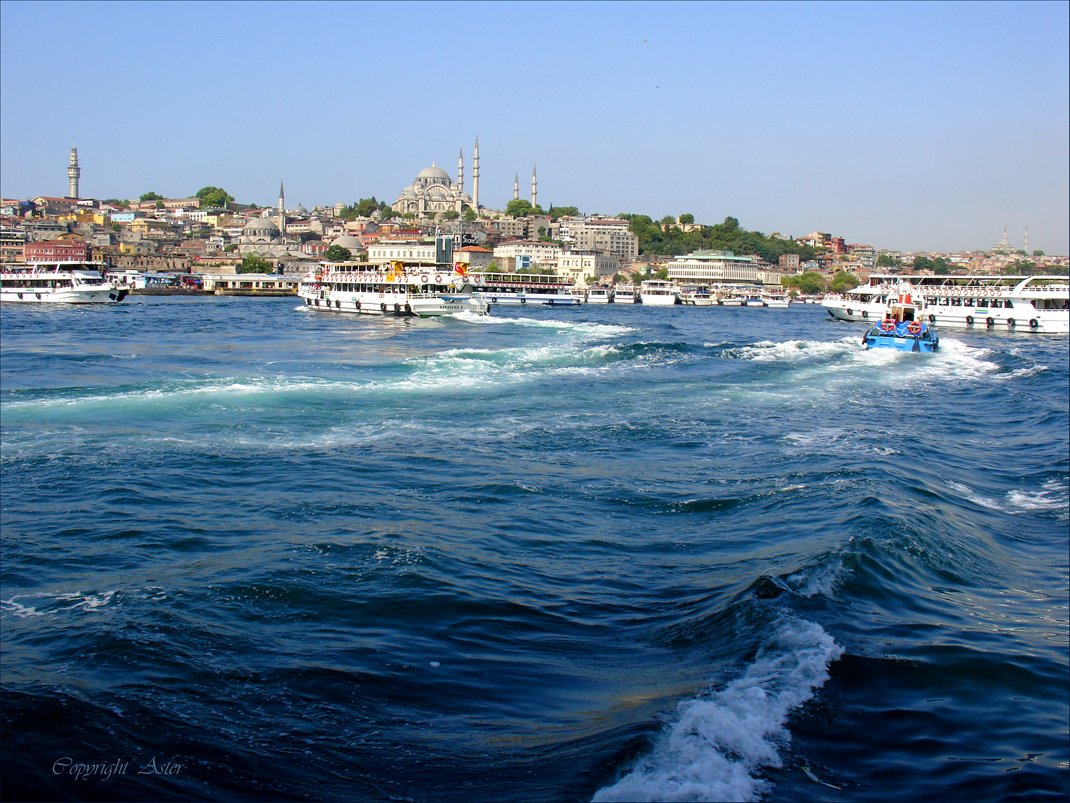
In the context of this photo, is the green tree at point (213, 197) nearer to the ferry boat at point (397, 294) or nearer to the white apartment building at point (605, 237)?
the white apartment building at point (605, 237)

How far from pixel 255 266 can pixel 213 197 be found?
73992mm

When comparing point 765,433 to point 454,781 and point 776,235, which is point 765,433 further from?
point 776,235

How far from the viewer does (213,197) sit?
6348 inches

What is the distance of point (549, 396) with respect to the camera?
18.1 m

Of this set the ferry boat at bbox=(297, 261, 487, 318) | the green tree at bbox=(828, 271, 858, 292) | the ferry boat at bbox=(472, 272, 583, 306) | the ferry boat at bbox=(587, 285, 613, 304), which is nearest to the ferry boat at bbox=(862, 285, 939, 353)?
the ferry boat at bbox=(297, 261, 487, 318)

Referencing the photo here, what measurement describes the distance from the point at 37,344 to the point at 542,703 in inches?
1056

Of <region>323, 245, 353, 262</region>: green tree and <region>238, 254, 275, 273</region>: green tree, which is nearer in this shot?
<region>238, 254, 275, 273</region>: green tree

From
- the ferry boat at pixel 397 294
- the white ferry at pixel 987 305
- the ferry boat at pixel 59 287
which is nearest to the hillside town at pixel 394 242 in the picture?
the ferry boat at pixel 59 287

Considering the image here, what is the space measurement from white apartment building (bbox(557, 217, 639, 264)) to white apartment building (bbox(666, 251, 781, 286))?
1171 centimetres

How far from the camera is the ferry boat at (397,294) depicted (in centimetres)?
4591

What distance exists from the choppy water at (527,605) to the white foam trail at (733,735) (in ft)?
0.06

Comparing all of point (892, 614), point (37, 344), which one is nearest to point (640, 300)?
point (37, 344)

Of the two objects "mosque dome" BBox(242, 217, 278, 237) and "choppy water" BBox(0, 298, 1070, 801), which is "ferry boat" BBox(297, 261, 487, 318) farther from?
Answer: "mosque dome" BBox(242, 217, 278, 237)

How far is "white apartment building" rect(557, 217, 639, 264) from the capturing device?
127938mm
